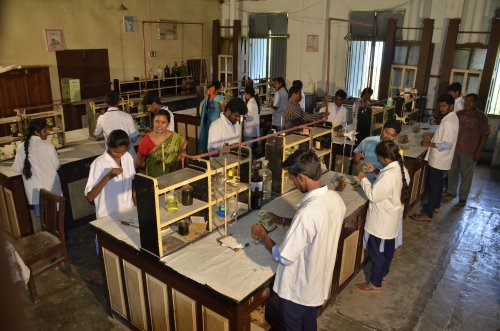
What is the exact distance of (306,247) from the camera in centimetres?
255

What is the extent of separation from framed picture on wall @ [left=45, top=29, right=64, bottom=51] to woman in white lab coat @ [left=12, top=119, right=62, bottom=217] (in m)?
4.76

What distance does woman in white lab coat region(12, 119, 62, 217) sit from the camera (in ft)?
14.5

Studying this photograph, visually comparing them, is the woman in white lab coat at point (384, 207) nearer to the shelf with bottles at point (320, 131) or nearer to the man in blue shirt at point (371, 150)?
the man in blue shirt at point (371, 150)

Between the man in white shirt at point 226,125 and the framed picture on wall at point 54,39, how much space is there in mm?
5648

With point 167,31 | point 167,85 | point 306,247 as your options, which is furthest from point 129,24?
point 306,247

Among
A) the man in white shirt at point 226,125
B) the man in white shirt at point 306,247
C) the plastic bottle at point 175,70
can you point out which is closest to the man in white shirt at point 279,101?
the man in white shirt at point 226,125

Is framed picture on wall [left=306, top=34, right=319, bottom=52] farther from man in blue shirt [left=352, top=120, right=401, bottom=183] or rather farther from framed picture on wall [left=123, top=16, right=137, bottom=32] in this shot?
man in blue shirt [left=352, top=120, right=401, bottom=183]

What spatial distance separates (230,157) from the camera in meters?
3.50

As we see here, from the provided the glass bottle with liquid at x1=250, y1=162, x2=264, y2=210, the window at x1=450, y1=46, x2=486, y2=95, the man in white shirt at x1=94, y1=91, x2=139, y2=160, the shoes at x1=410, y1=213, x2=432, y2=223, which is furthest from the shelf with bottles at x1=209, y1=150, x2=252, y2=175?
the window at x1=450, y1=46, x2=486, y2=95

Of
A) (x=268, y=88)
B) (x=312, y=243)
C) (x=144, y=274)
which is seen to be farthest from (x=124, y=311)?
(x=268, y=88)

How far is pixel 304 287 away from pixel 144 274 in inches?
51.2

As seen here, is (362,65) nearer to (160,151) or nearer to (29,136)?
(160,151)

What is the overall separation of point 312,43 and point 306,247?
29.2 feet

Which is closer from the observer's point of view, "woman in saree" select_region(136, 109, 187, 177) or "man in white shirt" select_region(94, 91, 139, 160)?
"woman in saree" select_region(136, 109, 187, 177)
